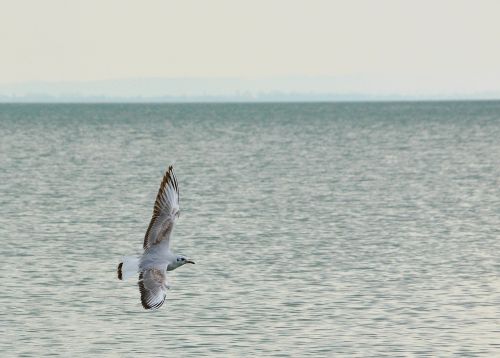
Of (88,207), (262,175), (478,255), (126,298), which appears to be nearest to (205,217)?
(88,207)

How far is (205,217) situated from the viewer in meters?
54.6

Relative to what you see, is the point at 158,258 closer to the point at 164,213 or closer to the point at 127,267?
the point at 164,213

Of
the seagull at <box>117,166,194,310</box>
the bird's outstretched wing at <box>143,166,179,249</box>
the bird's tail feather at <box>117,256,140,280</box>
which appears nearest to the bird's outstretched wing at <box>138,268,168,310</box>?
the seagull at <box>117,166,194,310</box>

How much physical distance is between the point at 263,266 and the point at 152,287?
18.2m

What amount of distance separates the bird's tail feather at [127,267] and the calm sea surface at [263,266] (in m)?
6.76

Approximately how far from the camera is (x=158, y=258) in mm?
21375

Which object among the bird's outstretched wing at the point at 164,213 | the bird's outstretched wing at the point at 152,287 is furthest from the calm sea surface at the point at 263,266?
the bird's outstretched wing at the point at 152,287

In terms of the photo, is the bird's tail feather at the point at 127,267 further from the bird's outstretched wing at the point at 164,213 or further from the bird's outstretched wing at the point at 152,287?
the bird's outstretched wing at the point at 164,213

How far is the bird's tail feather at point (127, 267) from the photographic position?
1983cm

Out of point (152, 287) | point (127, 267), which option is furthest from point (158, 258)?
point (127, 267)

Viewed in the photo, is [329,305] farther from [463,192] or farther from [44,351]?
[463,192]

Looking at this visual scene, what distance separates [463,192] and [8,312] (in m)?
44.7

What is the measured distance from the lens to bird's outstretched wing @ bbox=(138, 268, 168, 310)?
20.3 metres

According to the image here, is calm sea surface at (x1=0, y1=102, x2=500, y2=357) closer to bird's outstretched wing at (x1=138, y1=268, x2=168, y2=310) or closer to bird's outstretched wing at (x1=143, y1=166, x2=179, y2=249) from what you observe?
bird's outstretched wing at (x1=143, y1=166, x2=179, y2=249)
